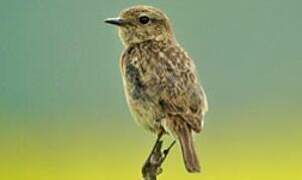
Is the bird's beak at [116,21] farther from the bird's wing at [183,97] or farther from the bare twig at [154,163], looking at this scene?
the bare twig at [154,163]

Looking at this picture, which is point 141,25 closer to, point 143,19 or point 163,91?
point 143,19

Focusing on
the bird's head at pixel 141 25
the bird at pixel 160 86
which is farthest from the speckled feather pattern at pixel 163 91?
the bird's head at pixel 141 25

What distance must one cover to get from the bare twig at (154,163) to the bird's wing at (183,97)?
0.22m

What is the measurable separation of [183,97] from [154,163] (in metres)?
0.47


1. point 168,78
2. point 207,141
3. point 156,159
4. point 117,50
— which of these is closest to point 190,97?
point 168,78

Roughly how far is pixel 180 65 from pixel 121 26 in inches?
13.5

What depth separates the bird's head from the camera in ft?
14.3

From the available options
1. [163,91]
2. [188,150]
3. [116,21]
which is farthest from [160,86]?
[116,21]

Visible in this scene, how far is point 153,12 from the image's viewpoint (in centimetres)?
→ 439

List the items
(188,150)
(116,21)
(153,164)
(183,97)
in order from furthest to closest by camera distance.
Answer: (116,21)
(183,97)
(188,150)
(153,164)

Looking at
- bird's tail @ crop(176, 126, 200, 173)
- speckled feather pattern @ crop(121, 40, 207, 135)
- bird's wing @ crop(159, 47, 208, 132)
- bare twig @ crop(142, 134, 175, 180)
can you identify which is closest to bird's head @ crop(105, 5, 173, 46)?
speckled feather pattern @ crop(121, 40, 207, 135)

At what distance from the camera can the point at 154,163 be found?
360 centimetres

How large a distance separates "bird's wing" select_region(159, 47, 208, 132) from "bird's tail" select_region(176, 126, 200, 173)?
36 millimetres

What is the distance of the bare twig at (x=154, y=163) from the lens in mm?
3529
